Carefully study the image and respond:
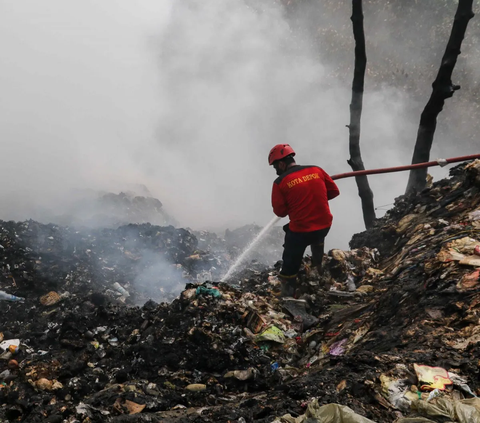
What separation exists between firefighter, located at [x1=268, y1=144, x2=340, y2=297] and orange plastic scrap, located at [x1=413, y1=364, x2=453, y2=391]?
7.36 feet

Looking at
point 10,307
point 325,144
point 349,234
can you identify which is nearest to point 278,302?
point 10,307

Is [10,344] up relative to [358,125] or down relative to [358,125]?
down

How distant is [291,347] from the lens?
10.2ft

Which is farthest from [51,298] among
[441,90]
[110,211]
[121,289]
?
[441,90]

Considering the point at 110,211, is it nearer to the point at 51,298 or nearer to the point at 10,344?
the point at 51,298

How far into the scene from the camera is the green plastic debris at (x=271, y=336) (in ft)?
10.2

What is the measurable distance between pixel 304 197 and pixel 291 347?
1.58m

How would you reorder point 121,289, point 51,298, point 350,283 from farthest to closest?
1. point 121,289
2. point 51,298
3. point 350,283

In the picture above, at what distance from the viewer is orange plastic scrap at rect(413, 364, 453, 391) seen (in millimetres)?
1775

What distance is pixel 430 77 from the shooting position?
53.5 feet

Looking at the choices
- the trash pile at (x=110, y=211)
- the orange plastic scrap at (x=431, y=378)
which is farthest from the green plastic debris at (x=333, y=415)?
the trash pile at (x=110, y=211)

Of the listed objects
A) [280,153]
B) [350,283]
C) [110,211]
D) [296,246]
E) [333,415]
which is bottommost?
[333,415]

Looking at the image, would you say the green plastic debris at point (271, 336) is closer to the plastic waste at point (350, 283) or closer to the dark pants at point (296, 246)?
the dark pants at point (296, 246)

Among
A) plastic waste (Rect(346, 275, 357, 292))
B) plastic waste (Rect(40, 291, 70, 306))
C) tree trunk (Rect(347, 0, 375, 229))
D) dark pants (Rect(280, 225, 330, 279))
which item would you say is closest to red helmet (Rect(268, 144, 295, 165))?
dark pants (Rect(280, 225, 330, 279))
